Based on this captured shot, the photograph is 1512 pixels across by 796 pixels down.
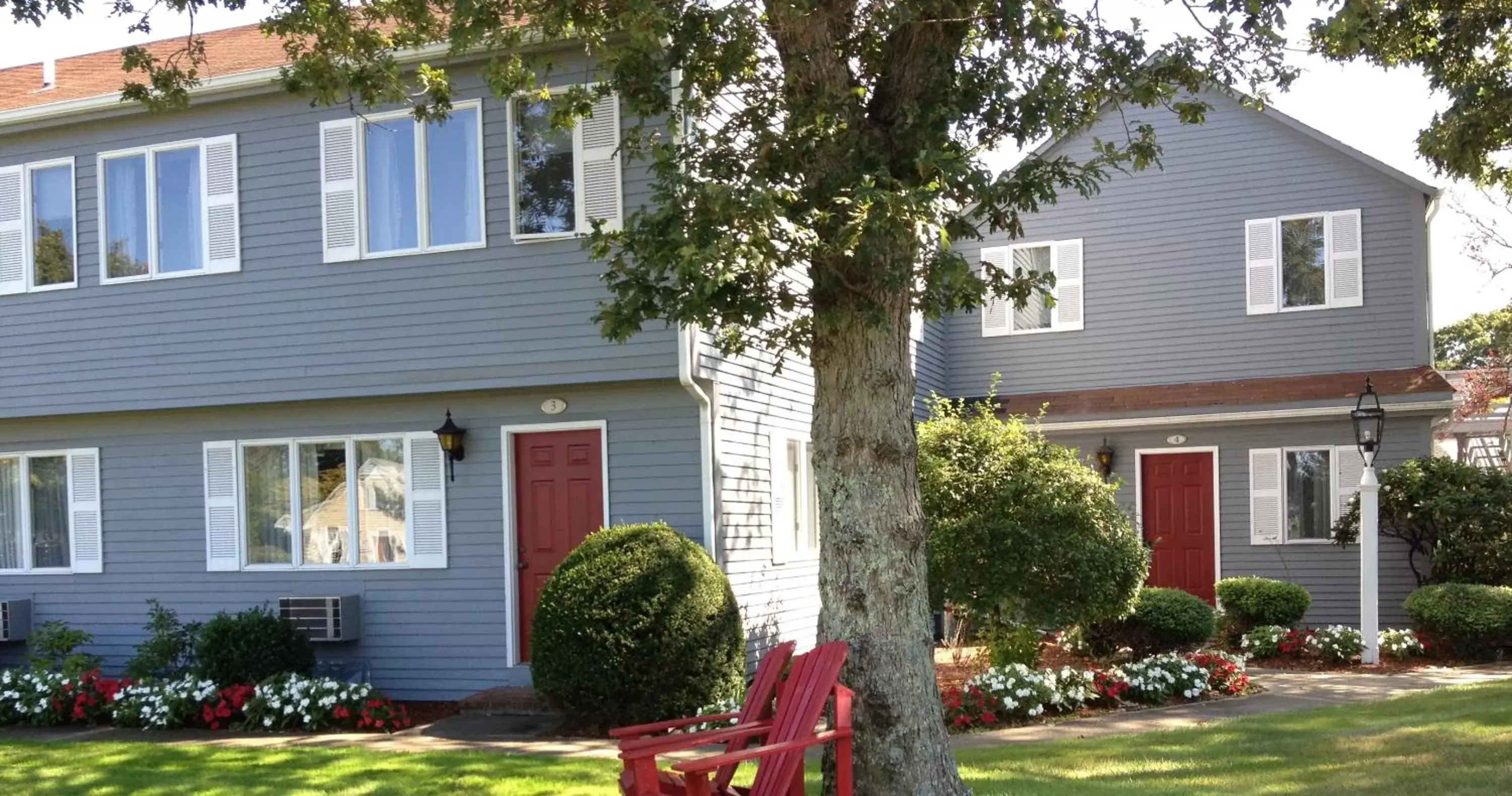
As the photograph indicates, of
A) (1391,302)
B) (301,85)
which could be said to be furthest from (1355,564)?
(301,85)

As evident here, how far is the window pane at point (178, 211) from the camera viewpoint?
1275 centimetres

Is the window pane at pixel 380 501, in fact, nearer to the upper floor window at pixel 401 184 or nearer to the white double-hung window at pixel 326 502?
the white double-hung window at pixel 326 502

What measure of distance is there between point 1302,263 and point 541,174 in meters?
9.48

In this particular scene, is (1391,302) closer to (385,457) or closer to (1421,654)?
(1421,654)

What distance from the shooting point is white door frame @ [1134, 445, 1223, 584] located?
16266 mm

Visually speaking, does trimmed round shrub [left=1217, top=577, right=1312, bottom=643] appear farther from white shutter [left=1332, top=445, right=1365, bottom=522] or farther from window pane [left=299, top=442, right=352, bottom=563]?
window pane [left=299, top=442, right=352, bottom=563]

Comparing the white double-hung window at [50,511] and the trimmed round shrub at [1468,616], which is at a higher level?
the white double-hung window at [50,511]

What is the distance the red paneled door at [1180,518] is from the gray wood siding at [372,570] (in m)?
7.43

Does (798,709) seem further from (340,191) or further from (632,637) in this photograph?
(340,191)

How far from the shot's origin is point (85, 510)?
13422 mm

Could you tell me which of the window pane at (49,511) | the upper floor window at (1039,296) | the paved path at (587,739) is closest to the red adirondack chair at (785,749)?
the paved path at (587,739)

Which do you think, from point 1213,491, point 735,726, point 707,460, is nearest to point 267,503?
point 707,460

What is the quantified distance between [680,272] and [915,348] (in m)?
10.4

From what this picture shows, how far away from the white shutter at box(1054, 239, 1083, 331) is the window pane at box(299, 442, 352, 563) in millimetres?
9152
